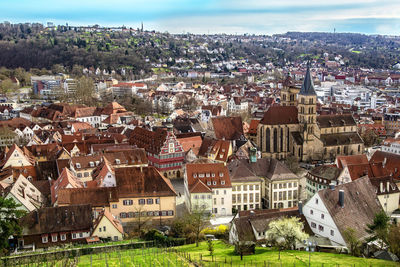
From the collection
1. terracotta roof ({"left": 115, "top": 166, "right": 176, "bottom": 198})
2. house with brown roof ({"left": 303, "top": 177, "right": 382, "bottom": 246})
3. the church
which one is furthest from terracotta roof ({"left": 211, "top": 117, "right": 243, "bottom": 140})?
house with brown roof ({"left": 303, "top": 177, "right": 382, "bottom": 246})

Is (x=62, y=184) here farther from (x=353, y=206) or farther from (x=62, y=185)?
(x=353, y=206)

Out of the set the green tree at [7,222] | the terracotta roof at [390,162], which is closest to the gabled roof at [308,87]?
the terracotta roof at [390,162]

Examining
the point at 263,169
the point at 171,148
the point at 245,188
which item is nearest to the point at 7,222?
the point at 245,188

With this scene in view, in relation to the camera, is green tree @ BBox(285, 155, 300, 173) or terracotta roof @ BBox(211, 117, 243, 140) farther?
terracotta roof @ BBox(211, 117, 243, 140)

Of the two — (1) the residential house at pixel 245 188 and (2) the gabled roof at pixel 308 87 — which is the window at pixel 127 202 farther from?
(2) the gabled roof at pixel 308 87

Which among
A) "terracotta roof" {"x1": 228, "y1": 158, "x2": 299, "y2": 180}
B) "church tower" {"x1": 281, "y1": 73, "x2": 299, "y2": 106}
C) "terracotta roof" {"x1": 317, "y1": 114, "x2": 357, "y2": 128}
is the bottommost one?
"terracotta roof" {"x1": 228, "y1": 158, "x2": 299, "y2": 180}

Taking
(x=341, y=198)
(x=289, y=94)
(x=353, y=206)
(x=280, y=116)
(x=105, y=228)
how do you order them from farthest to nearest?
(x=289, y=94)
(x=280, y=116)
(x=353, y=206)
(x=105, y=228)
(x=341, y=198)

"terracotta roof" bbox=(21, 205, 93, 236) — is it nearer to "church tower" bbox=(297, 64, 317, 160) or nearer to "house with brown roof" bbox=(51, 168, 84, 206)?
"house with brown roof" bbox=(51, 168, 84, 206)
